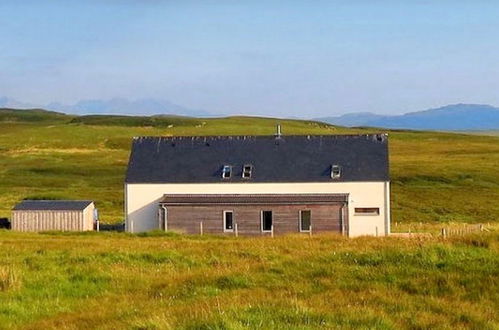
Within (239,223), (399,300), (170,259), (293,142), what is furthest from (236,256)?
(293,142)

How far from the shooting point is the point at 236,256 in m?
16.3

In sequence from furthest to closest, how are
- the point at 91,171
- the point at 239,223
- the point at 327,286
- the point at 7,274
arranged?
the point at 91,171 < the point at 239,223 < the point at 7,274 < the point at 327,286

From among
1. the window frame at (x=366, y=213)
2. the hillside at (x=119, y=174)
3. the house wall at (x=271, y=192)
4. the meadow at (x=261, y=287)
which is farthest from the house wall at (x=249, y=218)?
the meadow at (x=261, y=287)

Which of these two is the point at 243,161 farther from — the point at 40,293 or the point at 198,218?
the point at 40,293

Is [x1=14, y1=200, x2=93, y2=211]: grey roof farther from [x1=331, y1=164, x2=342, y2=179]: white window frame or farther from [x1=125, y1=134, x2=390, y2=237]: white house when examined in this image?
[x1=331, y1=164, x2=342, y2=179]: white window frame

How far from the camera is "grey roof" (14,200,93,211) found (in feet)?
153

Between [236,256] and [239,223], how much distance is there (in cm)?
2872

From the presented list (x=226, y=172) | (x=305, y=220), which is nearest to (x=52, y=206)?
(x=226, y=172)

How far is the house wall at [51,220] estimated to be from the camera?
1815 inches

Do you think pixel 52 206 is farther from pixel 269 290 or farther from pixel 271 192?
pixel 269 290

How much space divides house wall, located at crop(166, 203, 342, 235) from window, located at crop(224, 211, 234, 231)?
215mm

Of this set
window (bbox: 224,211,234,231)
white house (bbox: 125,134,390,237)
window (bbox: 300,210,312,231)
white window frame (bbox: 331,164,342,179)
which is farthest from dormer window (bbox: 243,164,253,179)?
white window frame (bbox: 331,164,342,179)

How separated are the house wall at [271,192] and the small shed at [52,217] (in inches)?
100

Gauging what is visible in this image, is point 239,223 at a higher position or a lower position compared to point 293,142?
lower
